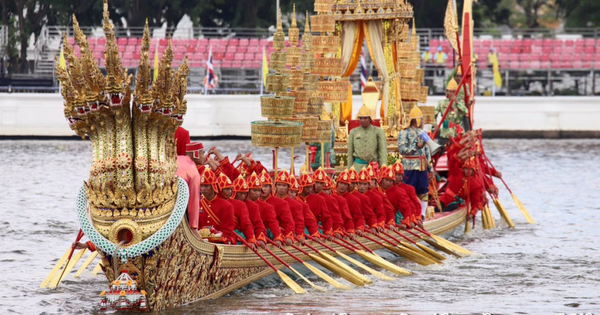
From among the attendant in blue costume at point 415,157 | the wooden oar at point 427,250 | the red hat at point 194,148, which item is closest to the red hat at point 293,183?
the red hat at point 194,148

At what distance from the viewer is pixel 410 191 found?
51.1 feet

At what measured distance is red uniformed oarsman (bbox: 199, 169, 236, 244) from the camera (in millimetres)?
12289

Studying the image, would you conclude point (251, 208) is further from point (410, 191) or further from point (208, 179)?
point (410, 191)

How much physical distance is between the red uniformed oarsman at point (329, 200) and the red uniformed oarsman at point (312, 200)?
7 cm

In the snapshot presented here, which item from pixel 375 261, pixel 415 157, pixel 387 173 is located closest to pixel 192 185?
pixel 375 261

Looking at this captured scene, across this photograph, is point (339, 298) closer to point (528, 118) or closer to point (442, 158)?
point (442, 158)

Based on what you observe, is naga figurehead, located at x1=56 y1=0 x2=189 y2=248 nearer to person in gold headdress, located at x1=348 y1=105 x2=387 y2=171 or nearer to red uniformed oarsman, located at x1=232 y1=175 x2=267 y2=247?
red uniformed oarsman, located at x1=232 y1=175 x2=267 y2=247

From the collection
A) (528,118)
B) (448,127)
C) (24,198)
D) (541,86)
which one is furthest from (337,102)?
(541,86)

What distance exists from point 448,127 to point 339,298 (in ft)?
23.5

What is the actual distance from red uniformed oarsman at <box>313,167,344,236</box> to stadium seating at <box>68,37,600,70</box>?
2001cm

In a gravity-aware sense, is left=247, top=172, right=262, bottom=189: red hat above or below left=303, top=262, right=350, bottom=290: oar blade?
above

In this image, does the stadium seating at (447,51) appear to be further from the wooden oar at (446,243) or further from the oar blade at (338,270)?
the oar blade at (338,270)

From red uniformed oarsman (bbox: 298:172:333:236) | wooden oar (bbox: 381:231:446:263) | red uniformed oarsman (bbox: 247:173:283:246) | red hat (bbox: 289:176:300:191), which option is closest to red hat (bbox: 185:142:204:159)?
red uniformed oarsman (bbox: 247:173:283:246)

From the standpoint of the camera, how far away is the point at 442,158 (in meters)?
19.8
